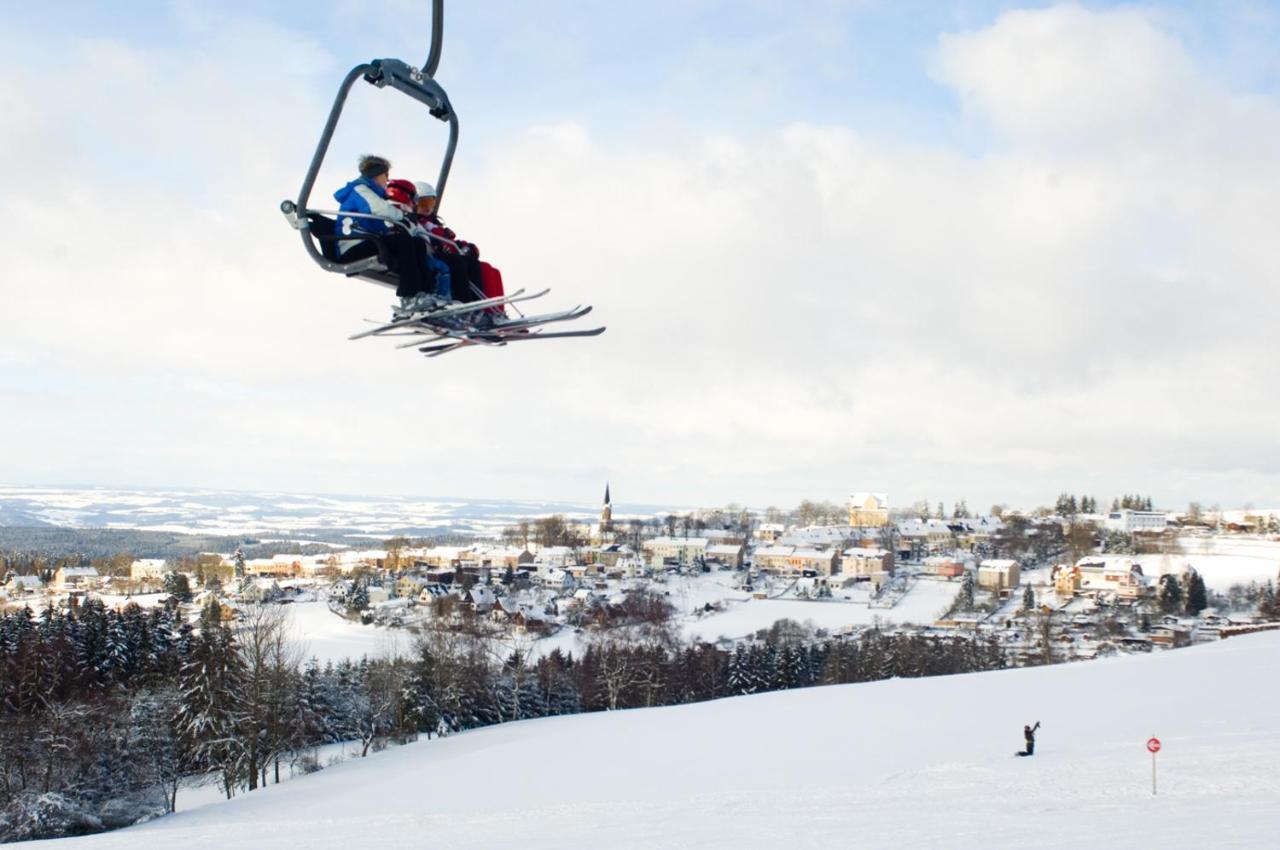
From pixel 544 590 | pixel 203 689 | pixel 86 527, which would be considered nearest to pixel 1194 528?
pixel 544 590

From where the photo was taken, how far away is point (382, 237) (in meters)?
5.56

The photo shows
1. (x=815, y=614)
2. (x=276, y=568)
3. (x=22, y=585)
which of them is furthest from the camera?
(x=276, y=568)

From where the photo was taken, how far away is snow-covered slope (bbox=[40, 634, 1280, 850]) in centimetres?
898

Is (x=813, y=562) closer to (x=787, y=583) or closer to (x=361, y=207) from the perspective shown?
(x=787, y=583)

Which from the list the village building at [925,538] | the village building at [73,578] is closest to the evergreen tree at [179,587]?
the village building at [73,578]

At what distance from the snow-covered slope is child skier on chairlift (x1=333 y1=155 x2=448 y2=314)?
6539mm

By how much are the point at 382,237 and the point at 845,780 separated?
11.3 metres

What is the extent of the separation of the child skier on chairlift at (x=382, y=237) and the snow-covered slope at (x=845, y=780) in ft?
21.5

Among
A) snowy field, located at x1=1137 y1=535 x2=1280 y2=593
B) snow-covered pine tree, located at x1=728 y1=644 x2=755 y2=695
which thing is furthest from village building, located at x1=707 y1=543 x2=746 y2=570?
snow-covered pine tree, located at x1=728 y1=644 x2=755 y2=695

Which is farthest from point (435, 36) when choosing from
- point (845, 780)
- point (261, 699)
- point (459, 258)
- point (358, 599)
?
point (358, 599)

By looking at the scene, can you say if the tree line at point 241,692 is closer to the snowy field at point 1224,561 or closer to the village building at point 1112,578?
the village building at point 1112,578

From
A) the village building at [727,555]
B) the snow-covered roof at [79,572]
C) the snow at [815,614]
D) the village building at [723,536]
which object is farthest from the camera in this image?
the village building at [723,536]

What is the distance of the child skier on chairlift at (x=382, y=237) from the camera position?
5527 mm

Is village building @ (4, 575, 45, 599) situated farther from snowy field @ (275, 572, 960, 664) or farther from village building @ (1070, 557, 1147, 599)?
village building @ (1070, 557, 1147, 599)
